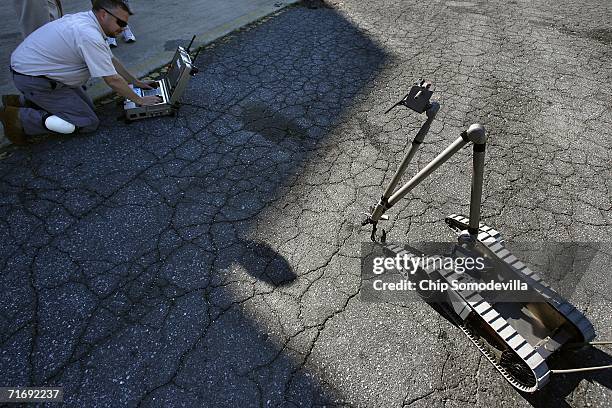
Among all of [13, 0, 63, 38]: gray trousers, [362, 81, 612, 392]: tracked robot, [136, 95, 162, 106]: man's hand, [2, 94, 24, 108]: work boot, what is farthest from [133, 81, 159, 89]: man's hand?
[362, 81, 612, 392]: tracked robot

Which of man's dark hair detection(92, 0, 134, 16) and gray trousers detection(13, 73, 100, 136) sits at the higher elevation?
man's dark hair detection(92, 0, 134, 16)

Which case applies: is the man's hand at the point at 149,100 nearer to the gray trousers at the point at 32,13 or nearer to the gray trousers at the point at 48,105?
the gray trousers at the point at 48,105

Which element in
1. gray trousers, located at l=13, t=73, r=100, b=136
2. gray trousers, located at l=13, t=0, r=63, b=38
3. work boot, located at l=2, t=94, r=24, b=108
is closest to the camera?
gray trousers, located at l=13, t=73, r=100, b=136

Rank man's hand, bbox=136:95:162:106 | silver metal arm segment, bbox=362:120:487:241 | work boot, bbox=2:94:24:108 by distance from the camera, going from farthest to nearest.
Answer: man's hand, bbox=136:95:162:106, work boot, bbox=2:94:24:108, silver metal arm segment, bbox=362:120:487:241

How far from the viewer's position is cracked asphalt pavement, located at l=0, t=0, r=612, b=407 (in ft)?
6.95

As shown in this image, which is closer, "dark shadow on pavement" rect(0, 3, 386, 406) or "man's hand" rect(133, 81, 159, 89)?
"dark shadow on pavement" rect(0, 3, 386, 406)

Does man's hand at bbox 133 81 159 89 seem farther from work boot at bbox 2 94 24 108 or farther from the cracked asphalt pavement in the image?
work boot at bbox 2 94 24 108

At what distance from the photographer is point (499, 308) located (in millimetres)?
2270

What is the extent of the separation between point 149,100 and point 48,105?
2.96 ft


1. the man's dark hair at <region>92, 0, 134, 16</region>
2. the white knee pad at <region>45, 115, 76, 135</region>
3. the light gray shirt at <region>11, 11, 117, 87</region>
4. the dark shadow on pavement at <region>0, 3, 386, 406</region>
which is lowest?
the dark shadow on pavement at <region>0, 3, 386, 406</region>

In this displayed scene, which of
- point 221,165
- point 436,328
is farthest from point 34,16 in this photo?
point 436,328

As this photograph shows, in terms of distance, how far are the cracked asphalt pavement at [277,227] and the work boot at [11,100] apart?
1.74 ft

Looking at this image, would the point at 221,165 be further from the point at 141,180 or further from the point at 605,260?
the point at 605,260

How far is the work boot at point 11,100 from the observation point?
3.64 metres
